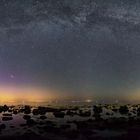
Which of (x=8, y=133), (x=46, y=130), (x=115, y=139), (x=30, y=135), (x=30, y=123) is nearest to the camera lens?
(x=115, y=139)

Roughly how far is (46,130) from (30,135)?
7.56 metres

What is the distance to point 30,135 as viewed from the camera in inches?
1984

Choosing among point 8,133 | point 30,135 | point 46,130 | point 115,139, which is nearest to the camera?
point 115,139

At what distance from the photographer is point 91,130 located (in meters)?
56.6

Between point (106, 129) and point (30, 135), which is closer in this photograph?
point (30, 135)

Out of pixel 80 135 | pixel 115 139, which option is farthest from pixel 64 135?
pixel 115 139

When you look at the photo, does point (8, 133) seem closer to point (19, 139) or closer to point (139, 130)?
point (19, 139)

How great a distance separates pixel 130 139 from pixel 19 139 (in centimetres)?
1855

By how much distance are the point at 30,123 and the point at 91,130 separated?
713 inches

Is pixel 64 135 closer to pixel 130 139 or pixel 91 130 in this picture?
pixel 91 130

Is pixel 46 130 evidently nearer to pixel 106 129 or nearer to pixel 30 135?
pixel 30 135

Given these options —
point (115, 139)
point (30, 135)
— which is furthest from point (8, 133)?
point (115, 139)

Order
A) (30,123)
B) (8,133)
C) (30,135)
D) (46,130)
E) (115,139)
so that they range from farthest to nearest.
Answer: (30,123) → (46,130) → (8,133) → (30,135) → (115,139)

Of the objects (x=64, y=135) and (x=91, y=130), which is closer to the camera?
(x=64, y=135)
